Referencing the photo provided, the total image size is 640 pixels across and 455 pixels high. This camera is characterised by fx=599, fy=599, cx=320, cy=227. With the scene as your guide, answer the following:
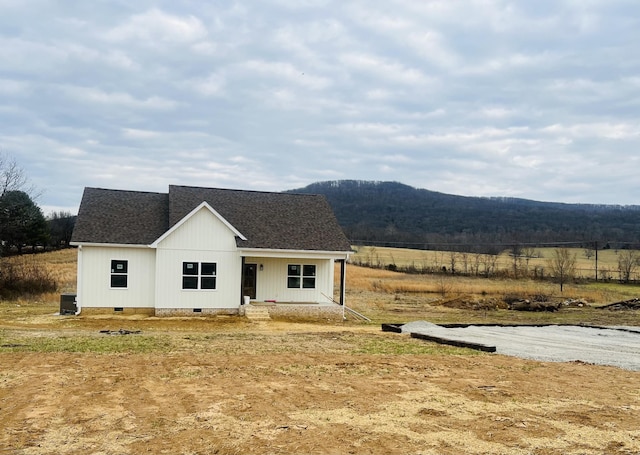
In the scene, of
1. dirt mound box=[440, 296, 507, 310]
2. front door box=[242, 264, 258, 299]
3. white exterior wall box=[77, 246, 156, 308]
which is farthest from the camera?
dirt mound box=[440, 296, 507, 310]

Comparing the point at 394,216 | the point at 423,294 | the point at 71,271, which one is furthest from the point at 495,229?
the point at 71,271

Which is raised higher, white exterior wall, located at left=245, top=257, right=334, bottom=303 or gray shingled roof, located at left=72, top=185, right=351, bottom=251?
gray shingled roof, located at left=72, top=185, right=351, bottom=251

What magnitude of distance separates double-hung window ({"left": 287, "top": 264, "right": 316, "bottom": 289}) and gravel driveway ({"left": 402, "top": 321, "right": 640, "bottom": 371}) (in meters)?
7.59

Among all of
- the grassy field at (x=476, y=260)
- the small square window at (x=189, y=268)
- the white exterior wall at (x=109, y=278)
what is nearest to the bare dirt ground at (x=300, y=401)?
the white exterior wall at (x=109, y=278)

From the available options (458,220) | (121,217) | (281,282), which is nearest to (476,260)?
(281,282)

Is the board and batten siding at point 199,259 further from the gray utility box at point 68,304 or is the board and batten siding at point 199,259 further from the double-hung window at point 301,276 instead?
the gray utility box at point 68,304

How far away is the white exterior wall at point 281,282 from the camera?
2823cm

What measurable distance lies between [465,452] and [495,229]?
127 m

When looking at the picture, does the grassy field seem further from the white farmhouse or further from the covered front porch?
the white farmhouse

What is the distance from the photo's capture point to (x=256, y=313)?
2556 cm

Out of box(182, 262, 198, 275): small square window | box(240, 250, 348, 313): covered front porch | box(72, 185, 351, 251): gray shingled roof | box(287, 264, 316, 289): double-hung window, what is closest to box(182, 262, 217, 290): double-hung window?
box(182, 262, 198, 275): small square window

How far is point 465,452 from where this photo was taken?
6.96 meters

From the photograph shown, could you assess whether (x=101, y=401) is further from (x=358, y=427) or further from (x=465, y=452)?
(x=465, y=452)

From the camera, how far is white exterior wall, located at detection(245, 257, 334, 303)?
28.2 meters
